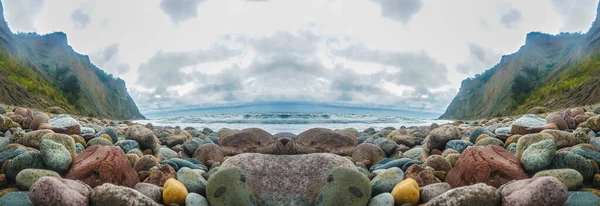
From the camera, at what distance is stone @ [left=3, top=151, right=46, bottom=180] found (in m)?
6.19

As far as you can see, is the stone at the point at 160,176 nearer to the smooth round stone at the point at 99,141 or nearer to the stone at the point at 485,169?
the smooth round stone at the point at 99,141

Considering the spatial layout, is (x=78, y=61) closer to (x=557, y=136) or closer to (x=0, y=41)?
(x=0, y=41)

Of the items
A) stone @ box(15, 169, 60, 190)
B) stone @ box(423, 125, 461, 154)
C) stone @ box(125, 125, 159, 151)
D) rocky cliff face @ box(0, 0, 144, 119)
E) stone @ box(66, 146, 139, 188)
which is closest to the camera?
stone @ box(15, 169, 60, 190)

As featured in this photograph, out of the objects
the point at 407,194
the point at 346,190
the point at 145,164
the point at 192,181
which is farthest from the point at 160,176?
the point at 407,194

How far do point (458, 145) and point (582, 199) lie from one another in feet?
11.8

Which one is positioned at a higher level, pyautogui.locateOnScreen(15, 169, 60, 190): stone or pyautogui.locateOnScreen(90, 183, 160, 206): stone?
pyautogui.locateOnScreen(15, 169, 60, 190): stone

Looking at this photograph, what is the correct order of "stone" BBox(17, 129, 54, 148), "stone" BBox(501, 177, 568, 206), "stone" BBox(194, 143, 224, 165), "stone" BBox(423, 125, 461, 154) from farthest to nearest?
"stone" BBox(194, 143, 224, 165), "stone" BBox(423, 125, 461, 154), "stone" BBox(17, 129, 54, 148), "stone" BBox(501, 177, 568, 206)

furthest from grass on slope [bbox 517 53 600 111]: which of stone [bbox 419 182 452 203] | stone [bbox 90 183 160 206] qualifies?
stone [bbox 90 183 160 206]

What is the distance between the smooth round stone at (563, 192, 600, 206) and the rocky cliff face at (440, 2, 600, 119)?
3096 cm

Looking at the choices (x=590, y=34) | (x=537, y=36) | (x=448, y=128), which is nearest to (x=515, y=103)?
(x=590, y=34)

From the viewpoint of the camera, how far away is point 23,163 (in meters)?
6.23

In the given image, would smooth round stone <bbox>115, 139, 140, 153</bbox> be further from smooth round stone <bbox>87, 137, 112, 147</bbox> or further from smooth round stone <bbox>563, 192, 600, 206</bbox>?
smooth round stone <bbox>563, 192, 600, 206</bbox>

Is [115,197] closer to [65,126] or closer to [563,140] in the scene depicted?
[65,126]

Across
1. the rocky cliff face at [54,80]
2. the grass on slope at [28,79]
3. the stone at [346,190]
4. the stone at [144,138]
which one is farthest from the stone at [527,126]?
the grass on slope at [28,79]
